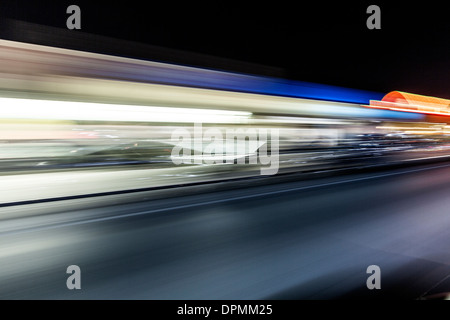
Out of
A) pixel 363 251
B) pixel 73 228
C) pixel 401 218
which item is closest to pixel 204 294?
pixel 363 251

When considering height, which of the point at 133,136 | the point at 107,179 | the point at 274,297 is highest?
the point at 133,136

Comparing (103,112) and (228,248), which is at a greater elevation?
(103,112)

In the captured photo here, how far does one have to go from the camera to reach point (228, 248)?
3592 mm

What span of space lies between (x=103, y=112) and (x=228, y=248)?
3804 mm

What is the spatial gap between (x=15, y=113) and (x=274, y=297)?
15.9 feet

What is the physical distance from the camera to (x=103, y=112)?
617 cm

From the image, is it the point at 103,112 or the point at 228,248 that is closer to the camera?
the point at 228,248

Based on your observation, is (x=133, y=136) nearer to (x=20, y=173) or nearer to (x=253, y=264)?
(x=20, y=173)

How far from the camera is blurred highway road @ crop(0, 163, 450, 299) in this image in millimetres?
2684

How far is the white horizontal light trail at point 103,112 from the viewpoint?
17.5 ft

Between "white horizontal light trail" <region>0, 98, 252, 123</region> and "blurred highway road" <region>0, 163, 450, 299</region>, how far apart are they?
1469mm

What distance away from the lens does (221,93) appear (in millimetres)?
7535

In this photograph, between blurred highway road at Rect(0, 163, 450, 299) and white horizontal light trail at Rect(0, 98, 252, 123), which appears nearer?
blurred highway road at Rect(0, 163, 450, 299)

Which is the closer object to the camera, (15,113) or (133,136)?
(15,113)
